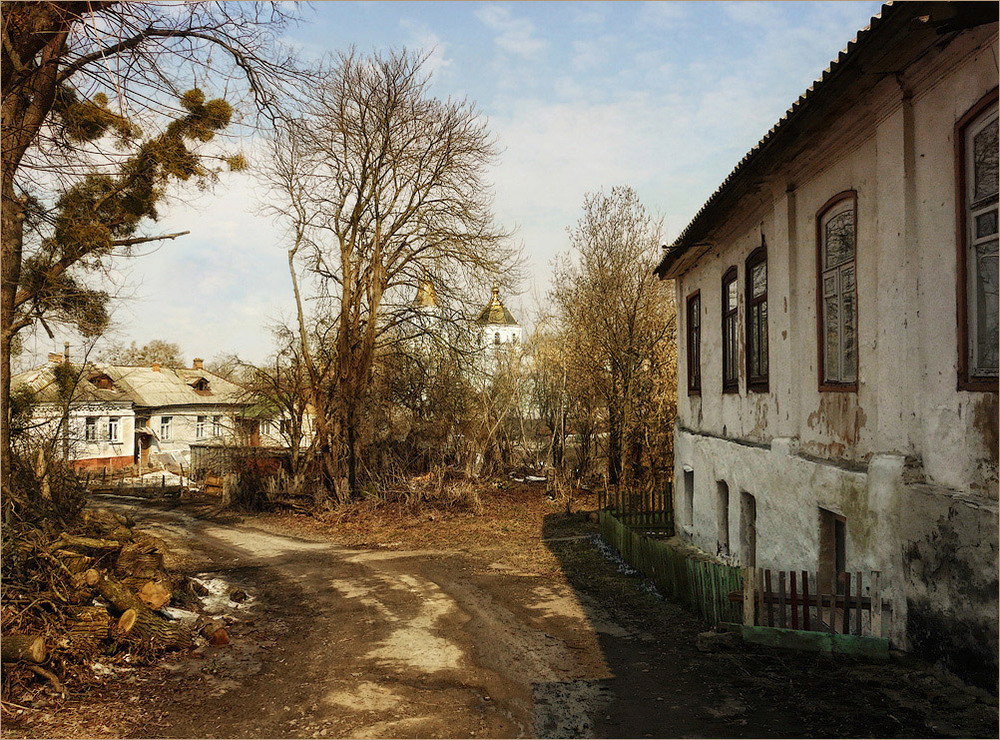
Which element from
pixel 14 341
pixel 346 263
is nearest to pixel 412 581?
pixel 14 341

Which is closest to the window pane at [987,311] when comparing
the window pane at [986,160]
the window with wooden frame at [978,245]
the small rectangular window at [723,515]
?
the window with wooden frame at [978,245]

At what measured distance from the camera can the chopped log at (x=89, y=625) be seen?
24.6ft

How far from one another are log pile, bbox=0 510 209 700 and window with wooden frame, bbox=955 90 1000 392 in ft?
27.3

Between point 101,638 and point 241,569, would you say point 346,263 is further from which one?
point 101,638

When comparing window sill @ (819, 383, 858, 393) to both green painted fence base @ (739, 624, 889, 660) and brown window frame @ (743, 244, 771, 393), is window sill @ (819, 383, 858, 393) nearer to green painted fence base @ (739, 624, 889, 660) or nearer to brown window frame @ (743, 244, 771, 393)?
brown window frame @ (743, 244, 771, 393)

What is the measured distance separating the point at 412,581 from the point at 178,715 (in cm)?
635

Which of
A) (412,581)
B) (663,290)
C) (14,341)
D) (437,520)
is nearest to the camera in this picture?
(14,341)

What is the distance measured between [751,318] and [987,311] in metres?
5.82

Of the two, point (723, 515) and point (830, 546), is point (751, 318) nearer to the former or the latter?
point (723, 515)

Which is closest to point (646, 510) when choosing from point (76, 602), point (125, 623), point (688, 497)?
point (688, 497)

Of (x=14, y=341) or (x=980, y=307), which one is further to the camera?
(x=14, y=341)

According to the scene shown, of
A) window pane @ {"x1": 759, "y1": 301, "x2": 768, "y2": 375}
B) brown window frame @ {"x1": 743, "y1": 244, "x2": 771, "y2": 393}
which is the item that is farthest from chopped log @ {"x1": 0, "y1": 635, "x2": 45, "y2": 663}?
window pane @ {"x1": 759, "y1": 301, "x2": 768, "y2": 375}

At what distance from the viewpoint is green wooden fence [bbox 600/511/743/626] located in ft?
27.9

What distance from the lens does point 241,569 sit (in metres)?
14.1
